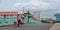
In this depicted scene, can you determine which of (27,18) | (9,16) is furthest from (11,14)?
(27,18)

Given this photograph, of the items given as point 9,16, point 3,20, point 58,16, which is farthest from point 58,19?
point 9,16

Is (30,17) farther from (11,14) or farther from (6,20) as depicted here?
(6,20)

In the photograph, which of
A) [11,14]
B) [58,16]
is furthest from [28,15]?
[58,16]

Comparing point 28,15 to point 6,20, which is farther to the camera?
point 28,15

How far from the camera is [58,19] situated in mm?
43750

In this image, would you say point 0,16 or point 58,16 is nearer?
point 58,16

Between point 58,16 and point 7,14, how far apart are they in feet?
73.6

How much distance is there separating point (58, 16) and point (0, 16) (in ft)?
73.9

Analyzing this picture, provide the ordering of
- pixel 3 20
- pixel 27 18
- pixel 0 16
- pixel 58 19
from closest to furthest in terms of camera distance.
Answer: pixel 58 19 < pixel 3 20 < pixel 0 16 < pixel 27 18

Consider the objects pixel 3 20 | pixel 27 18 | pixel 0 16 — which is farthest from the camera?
pixel 27 18

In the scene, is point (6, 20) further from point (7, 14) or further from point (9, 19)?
point (7, 14)

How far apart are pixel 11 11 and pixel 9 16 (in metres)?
5.49

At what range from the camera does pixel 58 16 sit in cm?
4419

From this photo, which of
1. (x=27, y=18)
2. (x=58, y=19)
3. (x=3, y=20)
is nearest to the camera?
(x=58, y=19)
